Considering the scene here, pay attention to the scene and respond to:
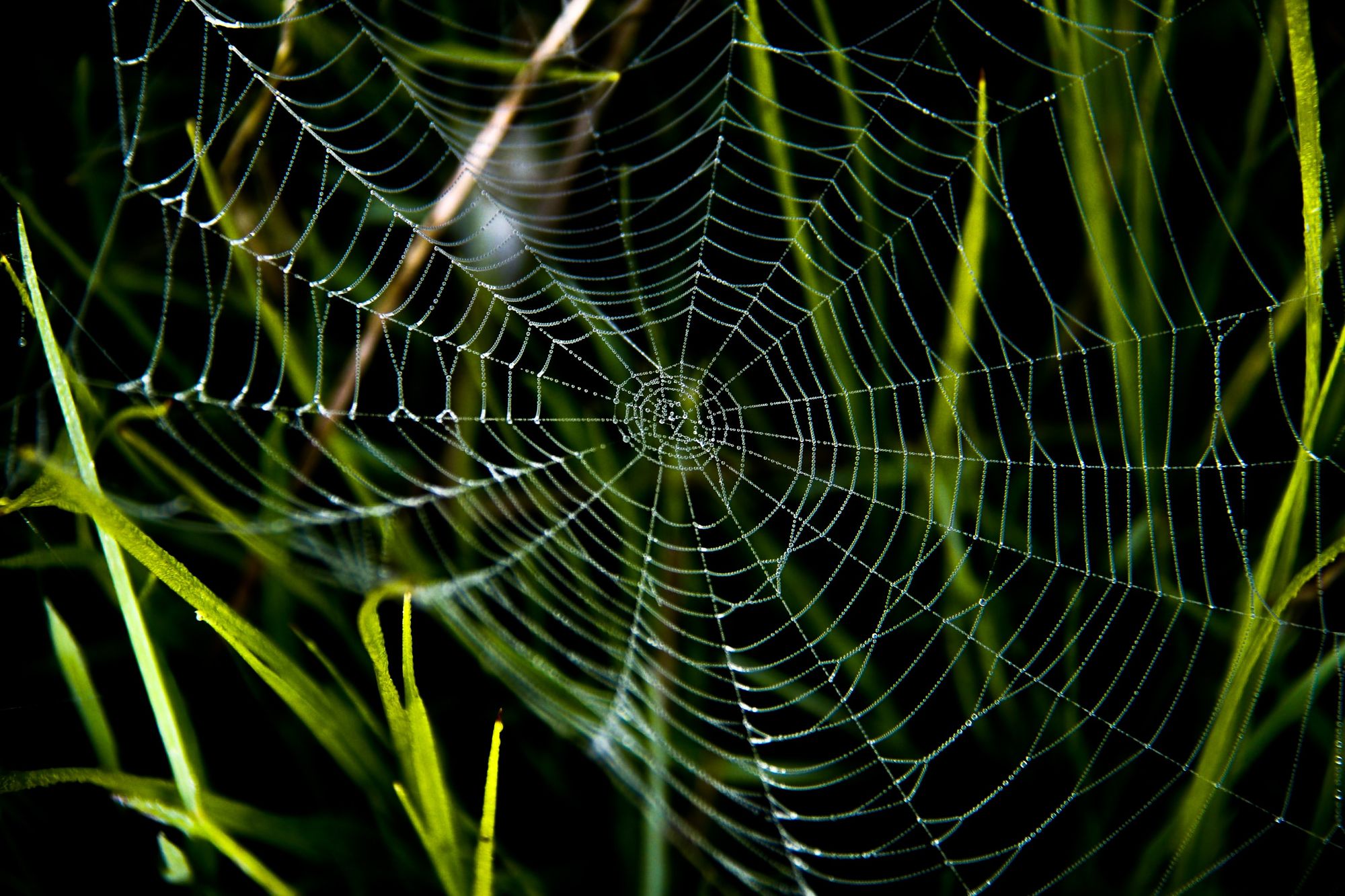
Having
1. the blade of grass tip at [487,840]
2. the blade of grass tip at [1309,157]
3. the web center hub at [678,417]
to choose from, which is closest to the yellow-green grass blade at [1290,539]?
the blade of grass tip at [1309,157]

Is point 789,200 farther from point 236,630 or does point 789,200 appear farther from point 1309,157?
point 236,630

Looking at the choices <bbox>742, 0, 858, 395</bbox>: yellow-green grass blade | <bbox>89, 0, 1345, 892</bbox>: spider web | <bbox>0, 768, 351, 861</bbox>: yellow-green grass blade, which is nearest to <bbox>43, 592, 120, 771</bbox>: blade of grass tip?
<bbox>0, 768, 351, 861</bbox>: yellow-green grass blade

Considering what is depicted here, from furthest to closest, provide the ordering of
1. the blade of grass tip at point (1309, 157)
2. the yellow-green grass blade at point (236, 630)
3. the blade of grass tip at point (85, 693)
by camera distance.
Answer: the blade of grass tip at point (85, 693), the blade of grass tip at point (1309, 157), the yellow-green grass blade at point (236, 630)

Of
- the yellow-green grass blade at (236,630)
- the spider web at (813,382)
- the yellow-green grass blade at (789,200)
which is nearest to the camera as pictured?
the yellow-green grass blade at (236,630)

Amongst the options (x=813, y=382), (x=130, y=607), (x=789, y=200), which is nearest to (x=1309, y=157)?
(x=789, y=200)

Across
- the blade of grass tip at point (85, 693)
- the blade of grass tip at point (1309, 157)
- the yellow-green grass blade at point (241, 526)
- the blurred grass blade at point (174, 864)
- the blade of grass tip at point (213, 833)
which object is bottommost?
the blurred grass blade at point (174, 864)

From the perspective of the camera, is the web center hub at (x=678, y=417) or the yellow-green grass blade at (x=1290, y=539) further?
the web center hub at (x=678, y=417)

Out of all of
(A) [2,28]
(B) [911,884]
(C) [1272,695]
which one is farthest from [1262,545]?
(A) [2,28]

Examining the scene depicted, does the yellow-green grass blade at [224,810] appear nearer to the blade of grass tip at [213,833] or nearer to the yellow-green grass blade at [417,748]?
the blade of grass tip at [213,833]
